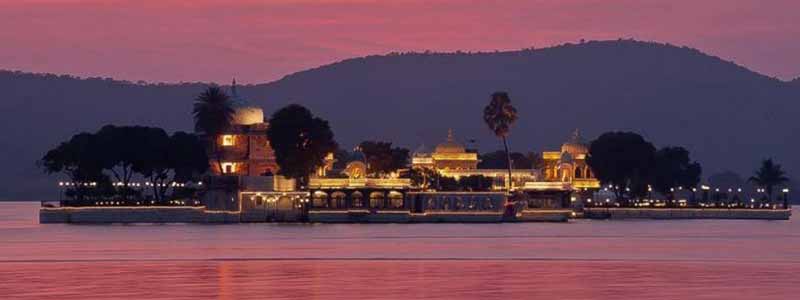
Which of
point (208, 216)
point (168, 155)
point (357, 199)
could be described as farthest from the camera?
point (357, 199)

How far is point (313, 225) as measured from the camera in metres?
172

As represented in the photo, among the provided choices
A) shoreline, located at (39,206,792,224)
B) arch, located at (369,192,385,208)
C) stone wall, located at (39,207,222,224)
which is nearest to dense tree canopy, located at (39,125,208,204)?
stone wall, located at (39,207,222,224)

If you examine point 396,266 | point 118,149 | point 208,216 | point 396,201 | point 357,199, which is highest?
point 118,149

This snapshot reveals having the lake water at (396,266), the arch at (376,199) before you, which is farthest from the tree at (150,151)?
the lake water at (396,266)

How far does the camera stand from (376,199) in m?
185

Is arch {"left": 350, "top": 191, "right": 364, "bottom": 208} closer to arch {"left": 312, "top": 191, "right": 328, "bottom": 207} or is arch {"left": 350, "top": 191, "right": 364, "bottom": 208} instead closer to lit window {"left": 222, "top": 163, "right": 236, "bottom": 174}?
arch {"left": 312, "top": 191, "right": 328, "bottom": 207}

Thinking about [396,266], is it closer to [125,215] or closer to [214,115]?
[125,215]

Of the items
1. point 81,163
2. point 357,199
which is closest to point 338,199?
point 357,199

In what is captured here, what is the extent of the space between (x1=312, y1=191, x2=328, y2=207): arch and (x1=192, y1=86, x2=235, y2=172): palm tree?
16105 mm

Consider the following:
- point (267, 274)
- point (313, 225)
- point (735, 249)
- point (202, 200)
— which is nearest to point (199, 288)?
point (267, 274)

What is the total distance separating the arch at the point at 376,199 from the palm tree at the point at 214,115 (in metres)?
19.4

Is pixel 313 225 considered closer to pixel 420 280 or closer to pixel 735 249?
pixel 735 249

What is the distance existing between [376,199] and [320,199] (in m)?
5.68

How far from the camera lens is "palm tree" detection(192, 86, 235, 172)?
636 feet
